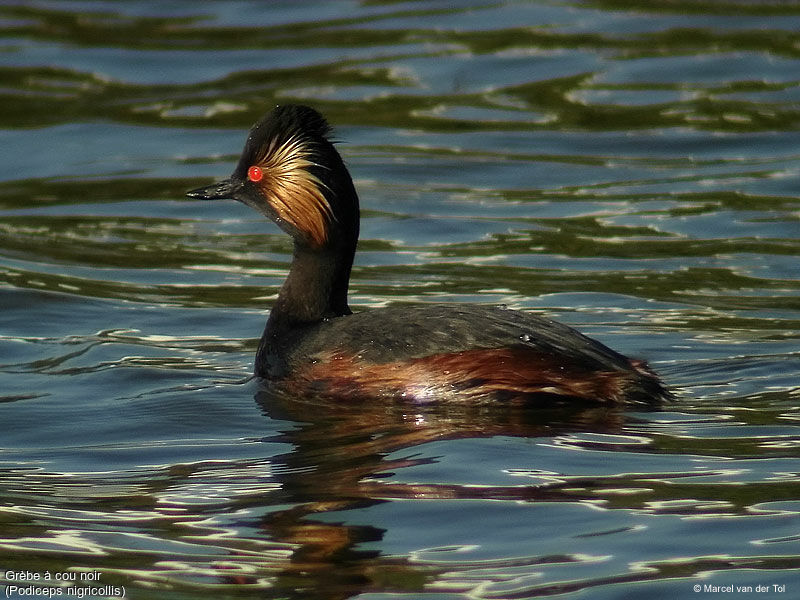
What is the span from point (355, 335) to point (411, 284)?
2716mm

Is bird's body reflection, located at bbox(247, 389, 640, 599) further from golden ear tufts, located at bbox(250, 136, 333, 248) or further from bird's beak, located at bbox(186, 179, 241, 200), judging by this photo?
bird's beak, located at bbox(186, 179, 241, 200)

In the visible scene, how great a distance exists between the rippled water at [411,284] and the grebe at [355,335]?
146 mm

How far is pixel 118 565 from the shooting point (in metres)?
5.45

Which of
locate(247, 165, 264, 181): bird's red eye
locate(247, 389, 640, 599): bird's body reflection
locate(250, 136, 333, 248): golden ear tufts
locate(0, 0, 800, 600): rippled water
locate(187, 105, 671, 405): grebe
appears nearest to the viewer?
locate(247, 389, 640, 599): bird's body reflection

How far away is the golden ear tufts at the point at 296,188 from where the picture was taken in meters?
8.02

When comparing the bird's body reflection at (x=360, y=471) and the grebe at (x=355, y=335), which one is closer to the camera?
the bird's body reflection at (x=360, y=471)

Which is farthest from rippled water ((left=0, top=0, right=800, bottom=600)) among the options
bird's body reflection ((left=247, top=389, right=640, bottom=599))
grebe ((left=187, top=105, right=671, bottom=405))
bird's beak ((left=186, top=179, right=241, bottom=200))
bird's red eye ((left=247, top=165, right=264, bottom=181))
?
bird's red eye ((left=247, top=165, right=264, bottom=181))

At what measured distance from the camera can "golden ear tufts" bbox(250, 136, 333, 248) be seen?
8.02 meters

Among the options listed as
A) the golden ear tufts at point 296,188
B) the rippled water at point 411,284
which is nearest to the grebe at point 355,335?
the golden ear tufts at point 296,188

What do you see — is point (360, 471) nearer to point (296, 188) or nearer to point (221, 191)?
point (296, 188)

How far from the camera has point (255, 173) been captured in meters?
8.30

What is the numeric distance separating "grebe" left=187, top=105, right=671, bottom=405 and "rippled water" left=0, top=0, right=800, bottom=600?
15 centimetres

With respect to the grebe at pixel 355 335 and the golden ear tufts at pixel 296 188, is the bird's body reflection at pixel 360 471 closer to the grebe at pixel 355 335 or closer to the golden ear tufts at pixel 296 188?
the grebe at pixel 355 335

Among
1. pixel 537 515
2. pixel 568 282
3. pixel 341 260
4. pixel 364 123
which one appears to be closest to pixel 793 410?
pixel 537 515
